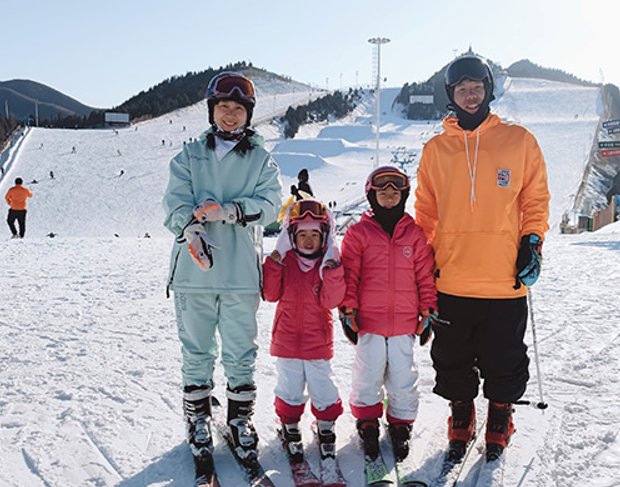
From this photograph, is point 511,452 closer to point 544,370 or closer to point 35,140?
point 544,370

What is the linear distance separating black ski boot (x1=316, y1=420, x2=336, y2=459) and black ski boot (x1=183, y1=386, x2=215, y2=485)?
52 centimetres

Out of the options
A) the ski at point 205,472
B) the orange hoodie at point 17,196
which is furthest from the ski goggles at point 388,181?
the orange hoodie at point 17,196

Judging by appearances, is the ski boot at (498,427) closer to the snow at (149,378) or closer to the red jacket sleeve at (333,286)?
the snow at (149,378)

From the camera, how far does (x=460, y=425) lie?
109 inches

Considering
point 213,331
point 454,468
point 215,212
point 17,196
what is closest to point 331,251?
point 215,212

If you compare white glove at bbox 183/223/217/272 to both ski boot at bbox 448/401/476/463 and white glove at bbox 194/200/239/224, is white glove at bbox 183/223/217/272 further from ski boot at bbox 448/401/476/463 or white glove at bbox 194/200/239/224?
ski boot at bbox 448/401/476/463

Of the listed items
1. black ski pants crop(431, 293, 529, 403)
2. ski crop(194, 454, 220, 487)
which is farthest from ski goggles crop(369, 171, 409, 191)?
ski crop(194, 454, 220, 487)

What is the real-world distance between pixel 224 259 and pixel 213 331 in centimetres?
38

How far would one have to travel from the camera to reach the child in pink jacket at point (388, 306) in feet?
8.86

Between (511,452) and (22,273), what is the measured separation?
21.5 feet

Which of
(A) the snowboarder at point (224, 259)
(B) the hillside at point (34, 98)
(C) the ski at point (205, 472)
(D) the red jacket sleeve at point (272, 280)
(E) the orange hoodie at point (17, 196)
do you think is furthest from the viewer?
(B) the hillside at point (34, 98)

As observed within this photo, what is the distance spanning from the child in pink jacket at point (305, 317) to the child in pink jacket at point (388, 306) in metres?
0.12

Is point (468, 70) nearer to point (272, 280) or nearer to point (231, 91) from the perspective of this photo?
point (231, 91)

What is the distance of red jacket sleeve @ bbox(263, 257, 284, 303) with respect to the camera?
2.75 metres
